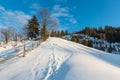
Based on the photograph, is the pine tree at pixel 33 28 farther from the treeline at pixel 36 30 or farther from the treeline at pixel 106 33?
the treeline at pixel 106 33

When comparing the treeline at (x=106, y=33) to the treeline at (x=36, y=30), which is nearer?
the treeline at (x=36, y=30)

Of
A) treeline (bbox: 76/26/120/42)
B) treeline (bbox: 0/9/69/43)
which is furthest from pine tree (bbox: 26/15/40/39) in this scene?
treeline (bbox: 76/26/120/42)

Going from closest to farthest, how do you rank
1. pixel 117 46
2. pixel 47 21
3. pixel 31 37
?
pixel 47 21 → pixel 31 37 → pixel 117 46

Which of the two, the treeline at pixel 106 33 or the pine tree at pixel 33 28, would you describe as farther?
the treeline at pixel 106 33

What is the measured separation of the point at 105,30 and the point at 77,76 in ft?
415

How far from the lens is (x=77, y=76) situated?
8.52 m

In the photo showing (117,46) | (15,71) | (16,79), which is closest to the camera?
(16,79)

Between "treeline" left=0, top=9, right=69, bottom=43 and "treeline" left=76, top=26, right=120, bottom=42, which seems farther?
"treeline" left=76, top=26, right=120, bottom=42

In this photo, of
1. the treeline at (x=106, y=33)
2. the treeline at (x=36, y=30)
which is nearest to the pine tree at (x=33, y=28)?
the treeline at (x=36, y=30)

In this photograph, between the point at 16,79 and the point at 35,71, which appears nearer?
the point at 16,79

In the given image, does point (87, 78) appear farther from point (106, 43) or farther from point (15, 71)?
point (106, 43)

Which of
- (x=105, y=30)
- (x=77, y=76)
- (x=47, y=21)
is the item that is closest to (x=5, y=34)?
(x=47, y=21)

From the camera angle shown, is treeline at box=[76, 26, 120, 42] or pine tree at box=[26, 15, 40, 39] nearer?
pine tree at box=[26, 15, 40, 39]

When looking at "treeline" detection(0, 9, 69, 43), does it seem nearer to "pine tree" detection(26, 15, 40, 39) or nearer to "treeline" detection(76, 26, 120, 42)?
"pine tree" detection(26, 15, 40, 39)
